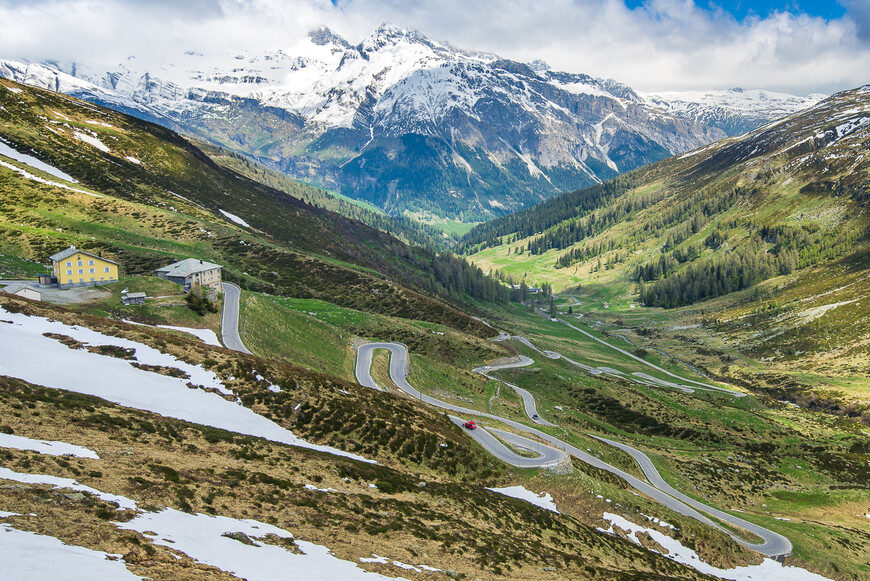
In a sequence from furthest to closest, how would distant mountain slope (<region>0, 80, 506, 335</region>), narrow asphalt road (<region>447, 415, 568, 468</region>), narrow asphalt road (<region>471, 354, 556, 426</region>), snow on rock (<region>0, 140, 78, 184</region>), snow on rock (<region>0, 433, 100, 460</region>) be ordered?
snow on rock (<region>0, 140, 78, 184</region>) → distant mountain slope (<region>0, 80, 506, 335</region>) → narrow asphalt road (<region>471, 354, 556, 426</region>) → narrow asphalt road (<region>447, 415, 568, 468</region>) → snow on rock (<region>0, 433, 100, 460</region>)

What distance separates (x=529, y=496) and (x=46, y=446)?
38.0 metres

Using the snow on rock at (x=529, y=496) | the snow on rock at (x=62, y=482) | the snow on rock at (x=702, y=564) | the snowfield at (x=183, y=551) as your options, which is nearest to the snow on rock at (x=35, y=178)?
the snow on rock at (x=62, y=482)

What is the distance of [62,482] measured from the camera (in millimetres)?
21203

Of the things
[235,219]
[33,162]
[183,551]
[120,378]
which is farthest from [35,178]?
[183,551]

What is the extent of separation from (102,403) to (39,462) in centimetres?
1071

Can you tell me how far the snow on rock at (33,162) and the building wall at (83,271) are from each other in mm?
74019

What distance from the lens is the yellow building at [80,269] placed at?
65188 mm

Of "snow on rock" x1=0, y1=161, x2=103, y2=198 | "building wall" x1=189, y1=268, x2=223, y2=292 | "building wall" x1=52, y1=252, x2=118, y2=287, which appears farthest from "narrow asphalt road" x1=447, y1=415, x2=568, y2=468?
"snow on rock" x1=0, y1=161, x2=103, y2=198

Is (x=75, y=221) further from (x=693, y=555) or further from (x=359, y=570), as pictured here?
(x=693, y=555)

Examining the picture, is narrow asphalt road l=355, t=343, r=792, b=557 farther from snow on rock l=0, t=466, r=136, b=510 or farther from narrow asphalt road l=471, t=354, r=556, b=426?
snow on rock l=0, t=466, r=136, b=510

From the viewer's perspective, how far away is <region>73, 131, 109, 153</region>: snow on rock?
5910 inches

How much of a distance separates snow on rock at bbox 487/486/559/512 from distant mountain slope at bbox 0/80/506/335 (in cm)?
7217

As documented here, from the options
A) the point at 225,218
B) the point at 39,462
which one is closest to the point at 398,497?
the point at 39,462

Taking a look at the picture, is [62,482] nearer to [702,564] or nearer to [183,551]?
[183,551]
